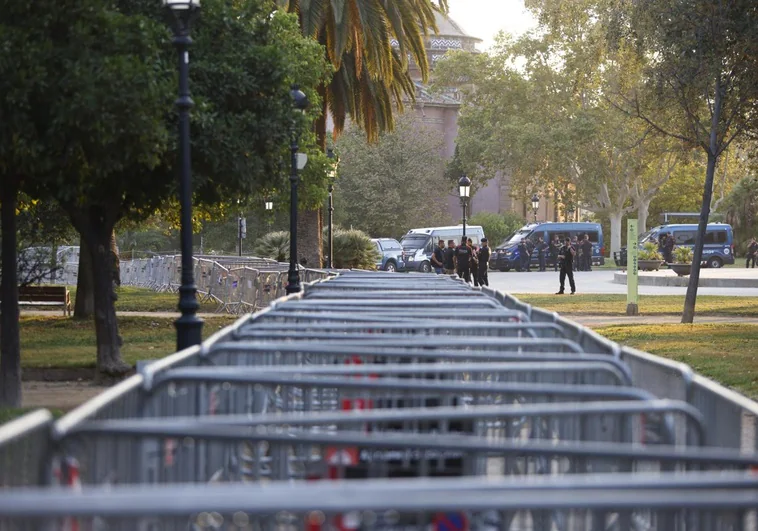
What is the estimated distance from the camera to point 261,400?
22.8 feet

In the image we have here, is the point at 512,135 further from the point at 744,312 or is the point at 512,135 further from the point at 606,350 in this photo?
the point at 606,350

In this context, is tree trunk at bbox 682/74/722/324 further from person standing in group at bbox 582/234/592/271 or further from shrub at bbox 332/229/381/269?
person standing in group at bbox 582/234/592/271

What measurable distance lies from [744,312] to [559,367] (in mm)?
25306

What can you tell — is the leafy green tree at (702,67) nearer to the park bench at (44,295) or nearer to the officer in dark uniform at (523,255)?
the park bench at (44,295)

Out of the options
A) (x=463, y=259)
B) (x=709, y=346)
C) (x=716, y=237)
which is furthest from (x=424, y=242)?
(x=709, y=346)

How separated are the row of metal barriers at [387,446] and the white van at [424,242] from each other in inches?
2114

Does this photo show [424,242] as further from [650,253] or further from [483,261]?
[483,261]

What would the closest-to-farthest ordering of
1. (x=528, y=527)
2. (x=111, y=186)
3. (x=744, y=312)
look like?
(x=528, y=527) < (x=111, y=186) < (x=744, y=312)

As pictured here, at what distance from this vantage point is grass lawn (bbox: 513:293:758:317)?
98.9ft

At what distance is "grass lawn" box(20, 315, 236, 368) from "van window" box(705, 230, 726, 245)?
4446 cm

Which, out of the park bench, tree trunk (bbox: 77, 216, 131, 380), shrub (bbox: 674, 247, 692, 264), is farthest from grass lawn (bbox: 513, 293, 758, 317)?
tree trunk (bbox: 77, 216, 131, 380)

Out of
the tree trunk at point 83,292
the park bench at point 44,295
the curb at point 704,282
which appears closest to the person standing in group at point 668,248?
the curb at point 704,282

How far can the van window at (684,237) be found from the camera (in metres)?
67.9

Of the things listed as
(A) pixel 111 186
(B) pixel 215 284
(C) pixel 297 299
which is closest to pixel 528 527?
(C) pixel 297 299
